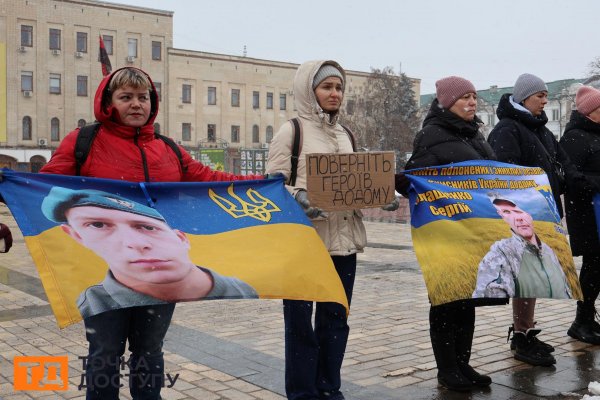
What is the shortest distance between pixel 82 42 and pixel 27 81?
562cm

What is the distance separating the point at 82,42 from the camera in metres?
59.7

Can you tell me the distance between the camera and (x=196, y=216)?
13.6 ft

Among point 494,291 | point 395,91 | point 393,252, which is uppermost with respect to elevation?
point 395,91

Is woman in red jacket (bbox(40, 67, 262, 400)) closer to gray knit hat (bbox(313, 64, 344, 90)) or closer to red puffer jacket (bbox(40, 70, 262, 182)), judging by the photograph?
red puffer jacket (bbox(40, 70, 262, 182))

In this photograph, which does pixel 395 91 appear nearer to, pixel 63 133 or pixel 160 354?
pixel 63 133

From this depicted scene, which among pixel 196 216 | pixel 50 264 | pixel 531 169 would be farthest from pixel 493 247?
pixel 50 264

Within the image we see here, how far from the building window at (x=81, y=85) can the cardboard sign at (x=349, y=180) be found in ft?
193

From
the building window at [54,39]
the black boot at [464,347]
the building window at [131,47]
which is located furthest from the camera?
the building window at [131,47]

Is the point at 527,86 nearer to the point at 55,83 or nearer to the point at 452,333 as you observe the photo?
the point at 452,333

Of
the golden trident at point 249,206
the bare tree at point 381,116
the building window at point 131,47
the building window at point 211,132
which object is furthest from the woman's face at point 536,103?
the building window at point 211,132

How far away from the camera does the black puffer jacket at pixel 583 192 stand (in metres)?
6.23

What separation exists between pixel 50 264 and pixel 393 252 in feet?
34.4

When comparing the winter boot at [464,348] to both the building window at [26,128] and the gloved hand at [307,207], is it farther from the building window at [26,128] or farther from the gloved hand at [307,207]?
the building window at [26,128]

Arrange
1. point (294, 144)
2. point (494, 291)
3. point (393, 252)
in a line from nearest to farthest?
1. point (294, 144)
2. point (494, 291)
3. point (393, 252)
